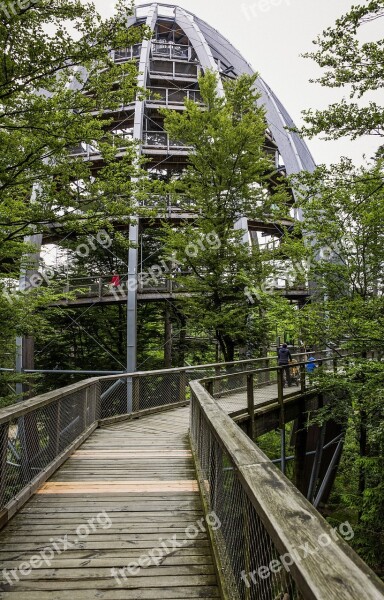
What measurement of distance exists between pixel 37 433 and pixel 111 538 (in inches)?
81.2

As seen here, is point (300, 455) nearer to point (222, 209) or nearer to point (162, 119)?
point (222, 209)

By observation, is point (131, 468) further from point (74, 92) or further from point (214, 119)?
point (214, 119)

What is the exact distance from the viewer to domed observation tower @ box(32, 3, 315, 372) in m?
18.2

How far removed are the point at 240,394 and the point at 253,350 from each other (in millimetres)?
5908

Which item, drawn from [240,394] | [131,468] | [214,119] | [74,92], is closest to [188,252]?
[214,119]

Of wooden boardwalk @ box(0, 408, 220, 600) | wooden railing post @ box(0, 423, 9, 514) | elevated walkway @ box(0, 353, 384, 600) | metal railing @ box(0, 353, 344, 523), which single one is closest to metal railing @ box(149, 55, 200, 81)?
metal railing @ box(0, 353, 344, 523)

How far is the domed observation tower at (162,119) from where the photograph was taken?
718 inches

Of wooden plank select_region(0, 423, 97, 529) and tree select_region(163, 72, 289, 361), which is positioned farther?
tree select_region(163, 72, 289, 361)

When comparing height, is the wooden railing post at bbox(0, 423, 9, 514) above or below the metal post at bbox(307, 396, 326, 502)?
above

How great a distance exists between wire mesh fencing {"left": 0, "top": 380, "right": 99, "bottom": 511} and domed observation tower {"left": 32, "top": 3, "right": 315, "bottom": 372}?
377 inches

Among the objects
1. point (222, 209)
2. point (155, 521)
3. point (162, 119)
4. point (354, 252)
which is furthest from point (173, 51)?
point (155, 521)

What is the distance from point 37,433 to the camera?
16.1 ft

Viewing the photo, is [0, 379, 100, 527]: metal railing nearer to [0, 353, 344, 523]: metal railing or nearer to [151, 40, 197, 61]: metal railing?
[0, 353, 344, 523]: metal railing

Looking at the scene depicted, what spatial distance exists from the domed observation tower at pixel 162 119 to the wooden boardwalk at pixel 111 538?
1103cm
